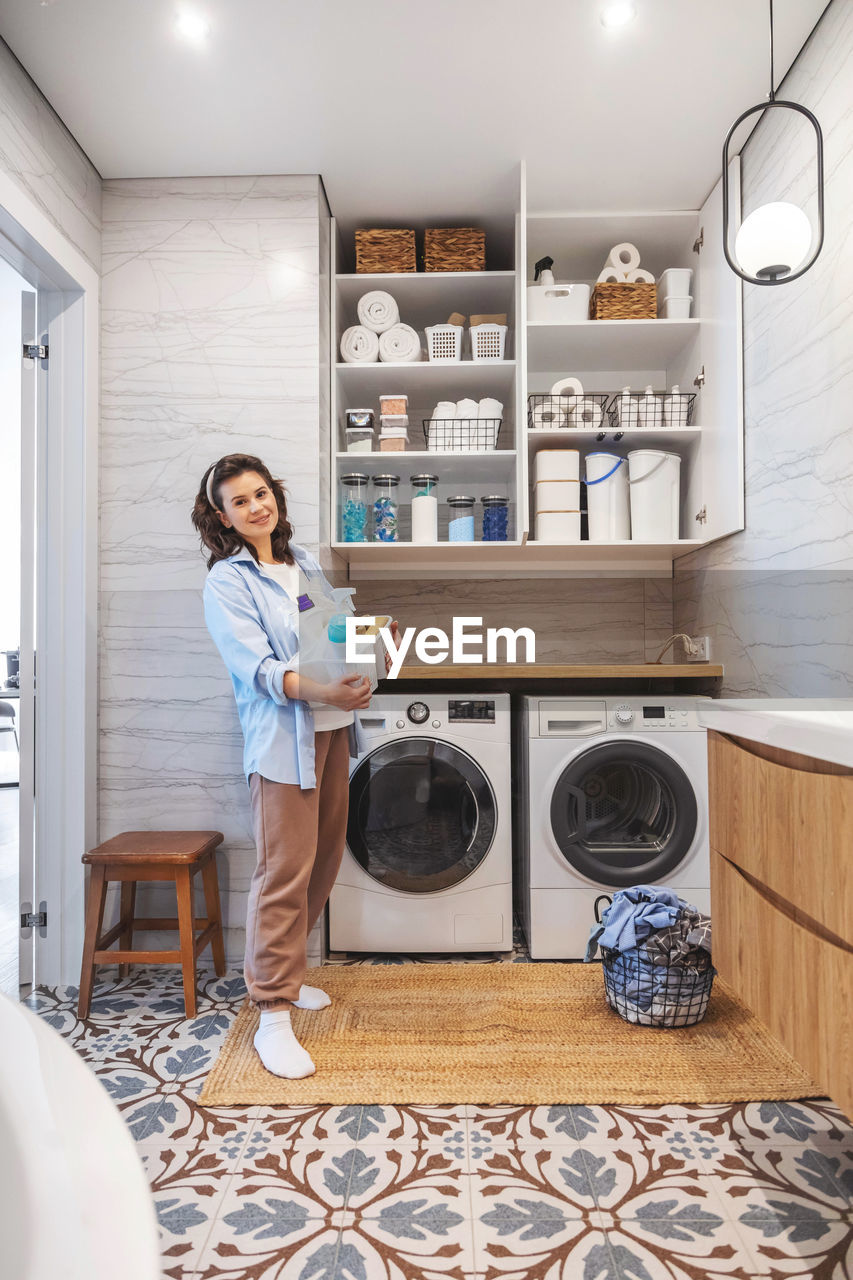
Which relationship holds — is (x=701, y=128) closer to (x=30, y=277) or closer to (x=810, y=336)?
(x=810, y=336)

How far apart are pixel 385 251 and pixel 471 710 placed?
5.33ft

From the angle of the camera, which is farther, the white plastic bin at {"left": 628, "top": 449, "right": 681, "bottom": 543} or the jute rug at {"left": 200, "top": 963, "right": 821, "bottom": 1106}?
the white plastic bin at {"left": 628, "top": 449, "right": 681, "bottom": 543}

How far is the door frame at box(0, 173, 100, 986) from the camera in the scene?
2410 mm

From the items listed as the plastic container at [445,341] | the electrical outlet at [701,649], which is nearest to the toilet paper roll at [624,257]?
the plastic container at [445,341]

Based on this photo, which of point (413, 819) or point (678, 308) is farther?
point (678, 308)

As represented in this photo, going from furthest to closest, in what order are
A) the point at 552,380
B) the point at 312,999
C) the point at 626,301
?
1. the point at 552,380
2. the point at 626,301
3. the point at 312,999

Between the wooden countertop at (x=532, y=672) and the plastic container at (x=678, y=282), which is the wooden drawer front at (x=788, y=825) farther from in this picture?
the plastic container at (x=678, y=282)

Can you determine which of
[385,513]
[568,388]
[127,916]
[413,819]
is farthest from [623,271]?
[127,916]

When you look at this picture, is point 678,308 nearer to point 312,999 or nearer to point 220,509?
point 220,509

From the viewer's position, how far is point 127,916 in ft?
7.99

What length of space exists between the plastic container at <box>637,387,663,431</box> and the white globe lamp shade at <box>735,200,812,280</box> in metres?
0.92

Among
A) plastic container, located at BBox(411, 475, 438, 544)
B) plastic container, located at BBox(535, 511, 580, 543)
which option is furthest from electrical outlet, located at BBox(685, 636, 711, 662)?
plastic container, located at BBox(411, 475, 438, 544)

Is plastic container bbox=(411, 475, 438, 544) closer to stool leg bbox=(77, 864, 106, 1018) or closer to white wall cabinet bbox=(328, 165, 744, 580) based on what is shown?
white wall cabinet bbox=(328, 165, 744, 580)

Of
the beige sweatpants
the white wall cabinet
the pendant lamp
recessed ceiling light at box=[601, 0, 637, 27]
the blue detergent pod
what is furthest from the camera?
the white wall cabinet
